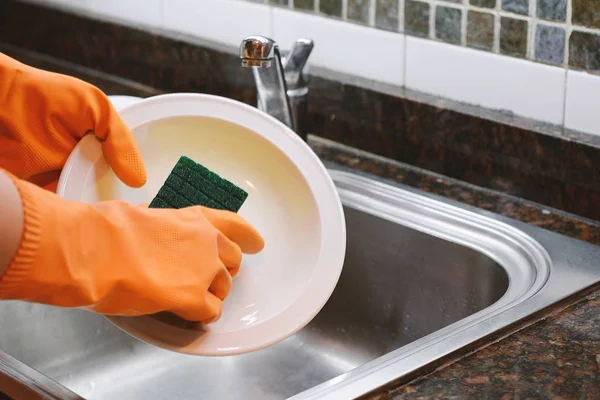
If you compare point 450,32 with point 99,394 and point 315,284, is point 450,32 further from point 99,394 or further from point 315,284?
point 99,394

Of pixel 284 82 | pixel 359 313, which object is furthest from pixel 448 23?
pixel 359 313

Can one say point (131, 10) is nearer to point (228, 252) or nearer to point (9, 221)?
point (228, 252)

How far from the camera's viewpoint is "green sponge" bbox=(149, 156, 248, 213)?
0.87 metres

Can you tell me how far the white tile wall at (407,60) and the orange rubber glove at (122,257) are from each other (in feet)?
1.72

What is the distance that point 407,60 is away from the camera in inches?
51.6

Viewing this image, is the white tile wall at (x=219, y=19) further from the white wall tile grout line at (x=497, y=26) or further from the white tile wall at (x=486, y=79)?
the white wall tile grout line at (x=497, y=26)

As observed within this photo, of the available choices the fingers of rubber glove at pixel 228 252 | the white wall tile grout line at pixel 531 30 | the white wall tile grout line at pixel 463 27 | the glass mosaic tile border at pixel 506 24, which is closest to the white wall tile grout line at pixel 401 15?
the glass mosaic tile border at pixel 506 24

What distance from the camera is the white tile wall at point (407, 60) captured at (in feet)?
3.78

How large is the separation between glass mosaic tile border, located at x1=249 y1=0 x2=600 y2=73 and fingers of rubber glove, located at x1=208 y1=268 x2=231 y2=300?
1.89ft

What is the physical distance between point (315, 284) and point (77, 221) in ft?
0.98

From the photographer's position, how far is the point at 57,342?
1.19m

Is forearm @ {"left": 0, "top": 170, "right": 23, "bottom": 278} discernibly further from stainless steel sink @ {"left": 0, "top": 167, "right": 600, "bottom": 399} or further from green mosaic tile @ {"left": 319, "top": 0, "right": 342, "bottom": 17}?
green mosaic tile @ {"left": 319, "top": 0, "right": 342, "bottom": 17}

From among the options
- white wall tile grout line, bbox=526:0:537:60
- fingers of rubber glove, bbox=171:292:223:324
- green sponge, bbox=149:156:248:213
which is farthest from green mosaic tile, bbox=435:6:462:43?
fingers of rubber glove, bbox=171:292:223:324

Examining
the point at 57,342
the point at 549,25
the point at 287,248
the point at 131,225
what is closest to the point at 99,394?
the point at 57,342
